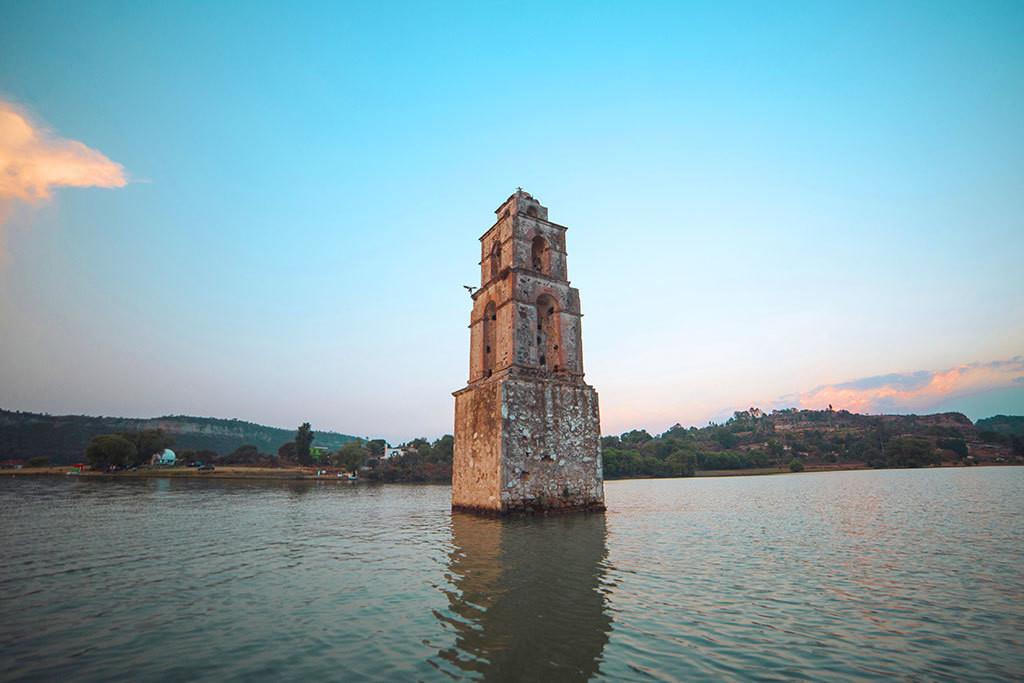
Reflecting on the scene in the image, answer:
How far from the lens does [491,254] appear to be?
23.7 meters

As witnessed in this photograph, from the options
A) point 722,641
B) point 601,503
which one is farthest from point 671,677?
point 601,503

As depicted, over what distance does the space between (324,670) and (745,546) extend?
A: 1149cm

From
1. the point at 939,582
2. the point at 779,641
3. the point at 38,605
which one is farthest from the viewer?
the point at 939,582

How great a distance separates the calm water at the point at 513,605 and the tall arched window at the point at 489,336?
8934 mm

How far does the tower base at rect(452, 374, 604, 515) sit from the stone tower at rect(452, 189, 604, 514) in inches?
1.7

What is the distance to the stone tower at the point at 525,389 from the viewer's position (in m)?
18.5

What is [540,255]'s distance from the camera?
23422 mm

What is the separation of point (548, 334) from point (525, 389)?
13.1ft

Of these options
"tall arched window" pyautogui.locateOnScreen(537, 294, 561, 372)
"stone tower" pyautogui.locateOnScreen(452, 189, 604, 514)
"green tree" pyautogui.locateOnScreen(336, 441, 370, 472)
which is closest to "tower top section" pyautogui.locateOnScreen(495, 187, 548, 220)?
"stone tower" pyautogui.locateOnScreen(452, 189, 604, 514)

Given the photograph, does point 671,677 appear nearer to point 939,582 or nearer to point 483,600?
point 483,600

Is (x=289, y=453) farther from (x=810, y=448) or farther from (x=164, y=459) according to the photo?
(x=810, y=448)

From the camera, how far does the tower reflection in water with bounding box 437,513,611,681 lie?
190 inches

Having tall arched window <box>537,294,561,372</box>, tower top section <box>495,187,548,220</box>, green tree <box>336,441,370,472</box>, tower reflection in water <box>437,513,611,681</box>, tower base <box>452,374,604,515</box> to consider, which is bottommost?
green tree <box>336,441,370,472</box>

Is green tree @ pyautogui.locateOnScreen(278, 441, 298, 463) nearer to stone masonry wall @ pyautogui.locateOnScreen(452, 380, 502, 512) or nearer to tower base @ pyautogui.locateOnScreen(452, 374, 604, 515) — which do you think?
stone masonry wall @ pyautogui.locateOnScreen(452, 380, 502, 512)
